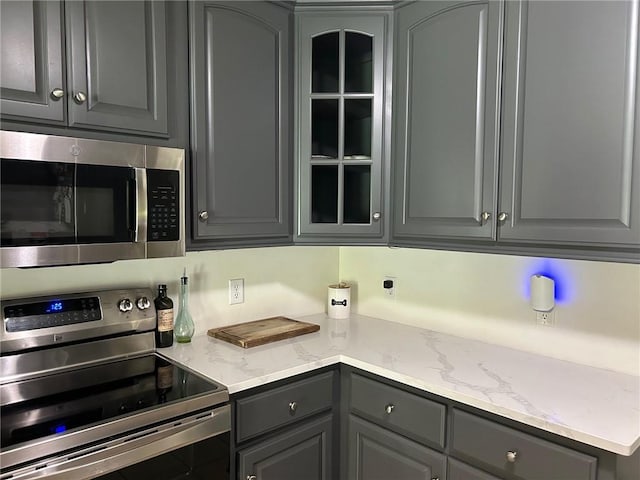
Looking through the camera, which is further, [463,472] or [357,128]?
[357,128]

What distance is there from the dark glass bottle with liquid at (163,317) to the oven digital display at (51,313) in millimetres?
213

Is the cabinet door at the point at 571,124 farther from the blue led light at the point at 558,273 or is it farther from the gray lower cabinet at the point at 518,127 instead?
the blue led light at the point at 558,273

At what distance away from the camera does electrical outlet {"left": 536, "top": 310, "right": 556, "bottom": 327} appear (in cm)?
179

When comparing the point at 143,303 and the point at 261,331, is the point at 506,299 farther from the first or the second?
the point at 143,303

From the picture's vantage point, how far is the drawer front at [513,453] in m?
1.26

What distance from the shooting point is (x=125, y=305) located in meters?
1.72

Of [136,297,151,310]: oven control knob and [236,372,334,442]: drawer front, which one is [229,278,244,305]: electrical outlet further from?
[236,372,334,442]: drawer front

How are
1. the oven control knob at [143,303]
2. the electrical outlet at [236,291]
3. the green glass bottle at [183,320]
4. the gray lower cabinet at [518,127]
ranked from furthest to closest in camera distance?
the electrical outlet at [236,291], the green glass bottle at [183,320], the oven control knob at [143,303], the gray lower cabinet at [518,127]

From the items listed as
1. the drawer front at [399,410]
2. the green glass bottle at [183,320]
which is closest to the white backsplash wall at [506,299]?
the drawer front at [399,410]

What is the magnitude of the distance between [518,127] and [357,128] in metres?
0.63

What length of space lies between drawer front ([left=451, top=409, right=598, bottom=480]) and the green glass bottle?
104cm

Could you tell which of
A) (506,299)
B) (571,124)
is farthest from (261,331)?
(571,124)

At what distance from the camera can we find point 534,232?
1.50 m

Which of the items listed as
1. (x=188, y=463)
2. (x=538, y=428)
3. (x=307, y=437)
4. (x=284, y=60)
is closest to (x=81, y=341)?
(x=188, y=463)
